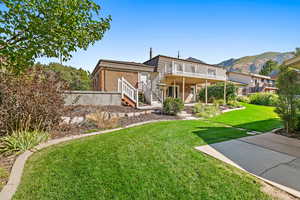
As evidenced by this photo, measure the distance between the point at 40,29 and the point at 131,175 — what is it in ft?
12.8

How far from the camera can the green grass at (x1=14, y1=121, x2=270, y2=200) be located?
6.27ft

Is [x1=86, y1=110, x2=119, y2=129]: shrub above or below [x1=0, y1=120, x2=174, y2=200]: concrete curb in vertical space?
above

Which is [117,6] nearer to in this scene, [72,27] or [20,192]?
[72,27]

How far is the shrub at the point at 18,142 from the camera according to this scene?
3502 mm

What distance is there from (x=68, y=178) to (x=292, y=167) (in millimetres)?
4256

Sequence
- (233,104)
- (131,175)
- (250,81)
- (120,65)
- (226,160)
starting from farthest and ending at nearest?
(250,81)
(233,104)
(120,65)
(226,160)
(131,175)

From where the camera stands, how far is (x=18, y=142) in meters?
3.61

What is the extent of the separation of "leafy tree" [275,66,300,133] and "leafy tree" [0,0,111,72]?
7.12 m

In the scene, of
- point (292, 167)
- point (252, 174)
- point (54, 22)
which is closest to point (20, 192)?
point (54, 22)

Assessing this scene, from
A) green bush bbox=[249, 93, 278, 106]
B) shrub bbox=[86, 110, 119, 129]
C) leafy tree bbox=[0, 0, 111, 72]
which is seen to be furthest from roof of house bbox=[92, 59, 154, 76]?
green bush bbox=[249, 93, 278, 106]

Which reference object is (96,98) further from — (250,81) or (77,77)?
Result: (250,81)

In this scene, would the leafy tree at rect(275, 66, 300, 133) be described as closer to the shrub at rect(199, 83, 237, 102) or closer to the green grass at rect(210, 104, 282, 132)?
the green grass at rect(210, 104, 282, 132)

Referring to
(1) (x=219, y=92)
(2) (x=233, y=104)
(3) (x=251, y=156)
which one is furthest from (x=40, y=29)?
(1) (x=219, y=92)

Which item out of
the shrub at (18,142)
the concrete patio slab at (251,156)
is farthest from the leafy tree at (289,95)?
the shrub at (18,142)
